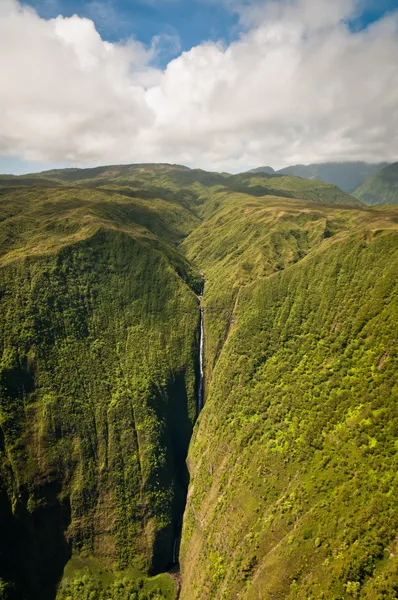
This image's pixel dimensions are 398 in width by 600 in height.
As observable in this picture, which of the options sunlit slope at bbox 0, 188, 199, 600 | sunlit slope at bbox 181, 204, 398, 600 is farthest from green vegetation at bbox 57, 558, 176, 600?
sunlit slope at bbox 181, 204, 398, 600

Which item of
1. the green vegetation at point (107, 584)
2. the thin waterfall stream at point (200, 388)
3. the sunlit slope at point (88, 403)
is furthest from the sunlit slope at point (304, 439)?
the sunlit slope at point (88, 403)

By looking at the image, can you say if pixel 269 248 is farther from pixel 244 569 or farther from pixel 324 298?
pixel 244 569

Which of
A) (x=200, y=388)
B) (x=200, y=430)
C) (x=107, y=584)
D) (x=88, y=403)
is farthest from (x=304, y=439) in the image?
(x=88, y=403)

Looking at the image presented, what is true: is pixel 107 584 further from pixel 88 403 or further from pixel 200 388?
pixel 200 388

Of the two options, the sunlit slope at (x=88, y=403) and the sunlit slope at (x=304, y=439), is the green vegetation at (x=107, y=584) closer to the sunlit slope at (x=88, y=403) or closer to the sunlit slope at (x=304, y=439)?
the sunlit slope at (x=88, y=403)

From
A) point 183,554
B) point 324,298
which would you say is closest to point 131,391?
point 183,554

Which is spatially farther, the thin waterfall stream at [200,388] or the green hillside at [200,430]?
the thin waterfall stream at [200,388]
